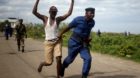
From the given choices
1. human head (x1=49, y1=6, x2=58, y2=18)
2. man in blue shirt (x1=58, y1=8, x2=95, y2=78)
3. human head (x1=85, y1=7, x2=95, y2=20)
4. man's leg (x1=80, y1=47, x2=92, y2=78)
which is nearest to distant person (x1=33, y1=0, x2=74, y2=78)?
human head (x1=49, y1=6, x2=58, y2=18)

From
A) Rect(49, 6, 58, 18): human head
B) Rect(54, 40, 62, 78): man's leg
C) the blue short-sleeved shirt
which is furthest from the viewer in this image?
Rect(49, 6, 58, 18): human head

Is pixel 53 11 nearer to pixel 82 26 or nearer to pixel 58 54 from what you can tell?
pixel 82 26

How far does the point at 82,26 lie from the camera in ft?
31.0

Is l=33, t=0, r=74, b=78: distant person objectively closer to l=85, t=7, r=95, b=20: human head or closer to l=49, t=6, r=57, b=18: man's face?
l=49, t=6, r=57, b=18: man's face

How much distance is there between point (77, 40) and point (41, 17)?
123 centimetres

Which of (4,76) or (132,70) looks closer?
(4,76)

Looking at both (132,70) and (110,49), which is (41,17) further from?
(110,49)

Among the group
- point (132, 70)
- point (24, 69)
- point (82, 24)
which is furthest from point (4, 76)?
point (132, 70)

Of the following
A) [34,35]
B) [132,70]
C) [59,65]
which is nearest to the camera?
[59,65]

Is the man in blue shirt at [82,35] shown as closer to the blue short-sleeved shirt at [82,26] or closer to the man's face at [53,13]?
the blue short-sleeved shirt at [82,26]

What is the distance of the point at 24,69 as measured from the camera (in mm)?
12812

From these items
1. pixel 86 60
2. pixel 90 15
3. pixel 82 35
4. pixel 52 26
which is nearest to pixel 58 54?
pixel 52 26

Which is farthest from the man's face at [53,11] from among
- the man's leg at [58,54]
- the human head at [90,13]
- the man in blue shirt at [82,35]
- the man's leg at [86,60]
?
the man's leg at [86,60]

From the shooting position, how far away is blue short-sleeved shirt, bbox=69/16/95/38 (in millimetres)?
9445
